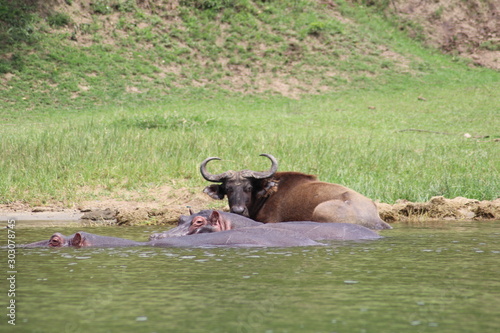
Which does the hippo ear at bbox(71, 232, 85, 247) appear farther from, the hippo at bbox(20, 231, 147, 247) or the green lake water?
the green lake water

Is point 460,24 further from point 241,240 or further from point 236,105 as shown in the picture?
point 241,240

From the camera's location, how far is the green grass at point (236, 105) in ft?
44.5

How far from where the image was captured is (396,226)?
10023 mm

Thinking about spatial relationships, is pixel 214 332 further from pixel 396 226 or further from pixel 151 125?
pixel 151 125

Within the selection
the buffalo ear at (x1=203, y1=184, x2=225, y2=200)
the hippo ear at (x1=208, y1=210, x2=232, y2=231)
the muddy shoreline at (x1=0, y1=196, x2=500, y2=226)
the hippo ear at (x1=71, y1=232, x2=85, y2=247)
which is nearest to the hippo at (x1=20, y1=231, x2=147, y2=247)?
the hippo ear at (x1=71, y1=232, x2=85, y2=247)

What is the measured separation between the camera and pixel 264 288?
5332mm

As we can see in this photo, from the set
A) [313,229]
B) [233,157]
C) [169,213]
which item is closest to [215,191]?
[169,213]

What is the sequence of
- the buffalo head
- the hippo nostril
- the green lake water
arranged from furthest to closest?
1. the buffalo head
2. the hippo nostril
3. the green lake water

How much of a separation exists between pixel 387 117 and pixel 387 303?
882 inches

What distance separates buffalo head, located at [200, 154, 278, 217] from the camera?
10047 mm

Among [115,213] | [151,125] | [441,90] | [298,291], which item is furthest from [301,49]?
[298,291]

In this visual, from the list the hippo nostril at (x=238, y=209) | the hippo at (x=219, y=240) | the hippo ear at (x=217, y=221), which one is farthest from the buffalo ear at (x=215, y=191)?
the hippo at (x=219, y=240)

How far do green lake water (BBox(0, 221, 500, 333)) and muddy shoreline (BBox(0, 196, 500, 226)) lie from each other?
2.91 meters

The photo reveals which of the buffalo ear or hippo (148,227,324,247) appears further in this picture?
the buffalo ear
